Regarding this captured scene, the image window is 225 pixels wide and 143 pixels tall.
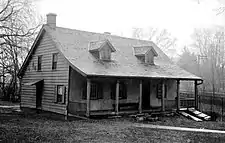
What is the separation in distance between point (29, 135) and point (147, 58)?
15.0 m

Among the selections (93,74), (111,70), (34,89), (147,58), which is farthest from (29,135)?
(147,58)

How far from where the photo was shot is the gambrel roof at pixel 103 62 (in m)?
18.8

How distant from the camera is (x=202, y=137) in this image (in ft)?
41.1

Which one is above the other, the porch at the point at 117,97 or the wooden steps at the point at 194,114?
the porch at the point at 117,97

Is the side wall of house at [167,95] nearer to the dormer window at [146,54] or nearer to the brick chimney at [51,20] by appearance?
the dormer window at [146,54]

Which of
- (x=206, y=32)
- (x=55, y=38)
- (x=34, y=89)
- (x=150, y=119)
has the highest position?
(x=206, y=32)

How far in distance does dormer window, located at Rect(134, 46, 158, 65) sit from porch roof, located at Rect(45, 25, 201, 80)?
0.42m

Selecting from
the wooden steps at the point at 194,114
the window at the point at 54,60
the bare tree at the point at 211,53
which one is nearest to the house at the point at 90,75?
the window at the point at 54,60

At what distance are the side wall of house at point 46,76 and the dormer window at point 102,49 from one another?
8.57 ft

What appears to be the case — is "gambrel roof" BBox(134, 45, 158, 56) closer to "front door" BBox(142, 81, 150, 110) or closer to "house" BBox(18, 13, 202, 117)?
"house" BBox(18, 13, 202, 117)

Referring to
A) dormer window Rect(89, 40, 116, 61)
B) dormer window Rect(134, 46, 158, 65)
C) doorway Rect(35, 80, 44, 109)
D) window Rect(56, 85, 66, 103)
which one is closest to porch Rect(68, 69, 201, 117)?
window Rect(56, 85, 66, 103)

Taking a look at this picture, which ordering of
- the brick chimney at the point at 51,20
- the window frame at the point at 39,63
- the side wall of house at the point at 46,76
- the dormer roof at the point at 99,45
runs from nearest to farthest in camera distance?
the side wall of house at the point at 46,76 < the dormer roof at the point at 99,45 < the brick chimney at the point at 51,20 < the window frame at the point at 39,63

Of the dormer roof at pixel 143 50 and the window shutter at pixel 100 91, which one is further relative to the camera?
the dormer roof at pixel 143 50

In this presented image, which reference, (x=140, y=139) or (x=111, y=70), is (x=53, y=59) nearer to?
(x=111, y=70)
